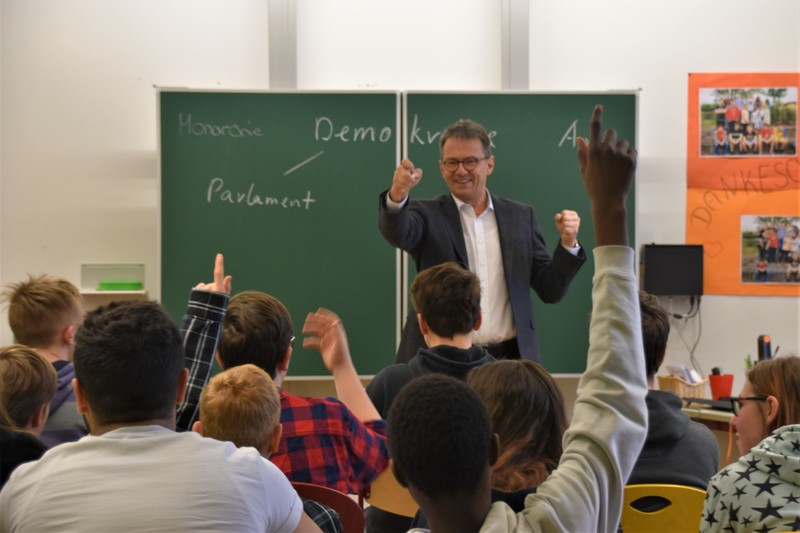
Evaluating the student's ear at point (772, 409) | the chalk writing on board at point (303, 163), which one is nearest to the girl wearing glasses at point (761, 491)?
the student's ear at point (772, 409)

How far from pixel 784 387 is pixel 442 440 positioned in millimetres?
1213

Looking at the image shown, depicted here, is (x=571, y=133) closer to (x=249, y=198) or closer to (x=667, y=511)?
(x=249, y=198)

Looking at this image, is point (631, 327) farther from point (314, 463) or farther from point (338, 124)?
point (338, 124)

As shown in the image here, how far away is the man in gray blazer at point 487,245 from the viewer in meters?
3.24

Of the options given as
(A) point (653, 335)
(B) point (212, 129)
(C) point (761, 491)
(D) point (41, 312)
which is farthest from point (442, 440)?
(B) point (212, 129)

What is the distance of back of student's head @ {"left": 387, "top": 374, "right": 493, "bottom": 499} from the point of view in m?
0.95

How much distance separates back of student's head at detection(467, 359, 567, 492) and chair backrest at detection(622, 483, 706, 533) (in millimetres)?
326

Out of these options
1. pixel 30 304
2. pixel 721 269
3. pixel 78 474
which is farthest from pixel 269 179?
pixel 78 474

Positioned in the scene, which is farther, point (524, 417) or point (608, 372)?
point (524, 417)

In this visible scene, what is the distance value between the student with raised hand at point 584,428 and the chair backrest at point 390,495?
3.16ft

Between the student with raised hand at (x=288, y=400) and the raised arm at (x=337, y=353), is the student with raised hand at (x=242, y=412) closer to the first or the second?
the student with raised hand at (x=288, y=400)

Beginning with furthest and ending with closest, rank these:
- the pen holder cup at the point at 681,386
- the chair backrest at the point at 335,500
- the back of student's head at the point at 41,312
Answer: the pen holder cup at the point at 681,386 < the back of student's head at the point at 41,312 < the chair backrest at the point at 335,500

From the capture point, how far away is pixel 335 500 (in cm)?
166

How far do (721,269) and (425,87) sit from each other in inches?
76.2
